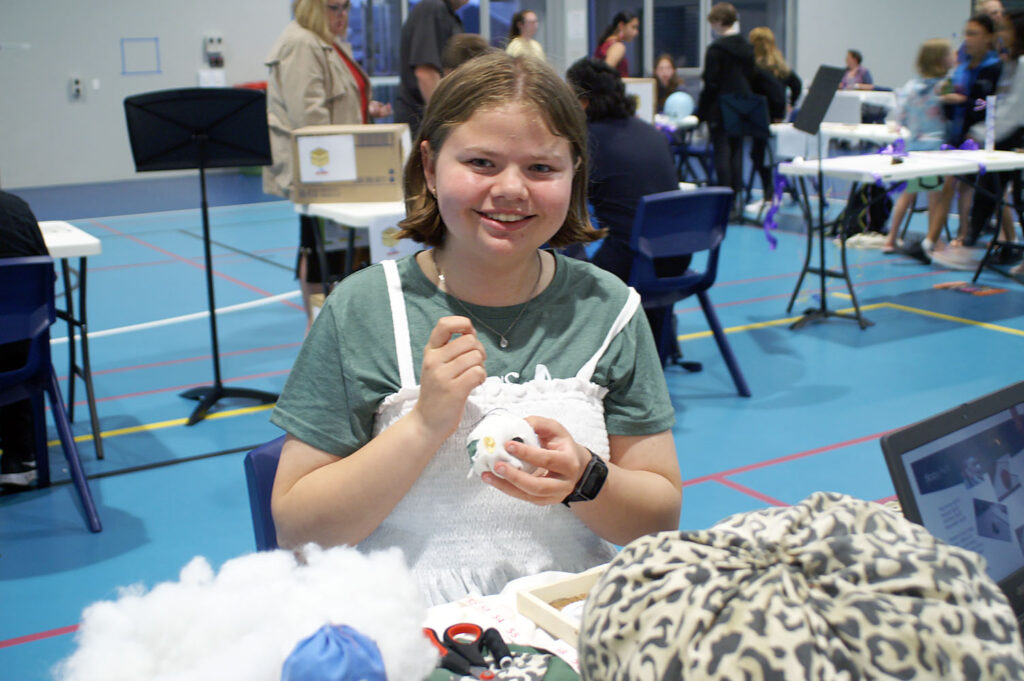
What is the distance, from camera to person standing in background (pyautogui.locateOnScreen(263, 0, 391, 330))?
485 centimetres

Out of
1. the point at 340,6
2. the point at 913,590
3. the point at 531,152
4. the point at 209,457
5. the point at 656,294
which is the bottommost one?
the point at 209,457

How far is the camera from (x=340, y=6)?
16.9 feet

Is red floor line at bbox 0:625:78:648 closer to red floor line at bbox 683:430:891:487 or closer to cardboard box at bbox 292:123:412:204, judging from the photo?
red floor line at bbox 683:430:891:487

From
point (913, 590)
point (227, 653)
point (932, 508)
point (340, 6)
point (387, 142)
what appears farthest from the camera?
point (340, 6)

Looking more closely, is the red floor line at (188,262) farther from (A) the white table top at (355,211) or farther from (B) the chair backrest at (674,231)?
(B) the chair backrest at (674,231)

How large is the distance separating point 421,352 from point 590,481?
1.13ft

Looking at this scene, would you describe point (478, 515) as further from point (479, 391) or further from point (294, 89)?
point (294, 89)

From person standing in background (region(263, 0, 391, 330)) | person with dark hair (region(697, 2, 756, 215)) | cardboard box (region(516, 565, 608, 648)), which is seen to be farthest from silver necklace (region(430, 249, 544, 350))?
person with dark hair (region(697, 2, 756, 215))

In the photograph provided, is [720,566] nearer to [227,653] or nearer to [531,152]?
[227,653]

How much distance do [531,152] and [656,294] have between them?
2894 millimetres

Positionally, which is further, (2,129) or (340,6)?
(2,129)

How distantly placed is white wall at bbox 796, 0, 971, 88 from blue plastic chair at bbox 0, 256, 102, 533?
1546cm

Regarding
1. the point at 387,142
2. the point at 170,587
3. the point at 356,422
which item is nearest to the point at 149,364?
the point at 387,142

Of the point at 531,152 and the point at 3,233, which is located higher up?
the point at 531,152
